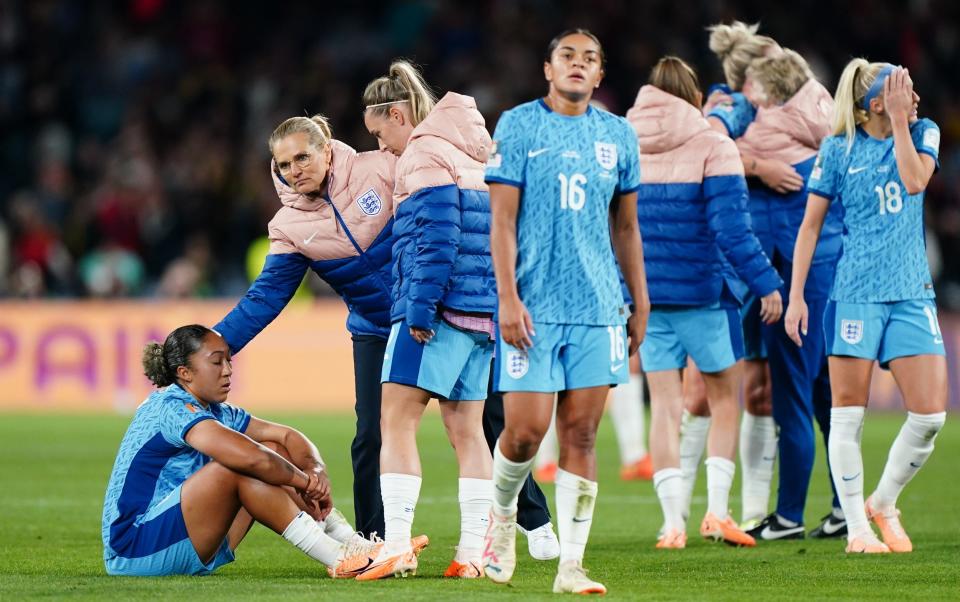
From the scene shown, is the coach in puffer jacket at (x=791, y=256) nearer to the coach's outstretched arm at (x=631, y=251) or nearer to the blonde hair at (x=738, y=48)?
the blonde hair at (x=738, y=48)

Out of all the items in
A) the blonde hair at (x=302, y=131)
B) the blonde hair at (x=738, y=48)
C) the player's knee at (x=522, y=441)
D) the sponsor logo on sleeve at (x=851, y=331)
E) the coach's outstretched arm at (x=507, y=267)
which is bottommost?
the player's knee at (x=522, y=441)

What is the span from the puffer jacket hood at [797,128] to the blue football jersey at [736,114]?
15 centimetres

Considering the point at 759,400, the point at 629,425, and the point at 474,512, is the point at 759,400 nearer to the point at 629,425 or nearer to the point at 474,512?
the point at 474,512

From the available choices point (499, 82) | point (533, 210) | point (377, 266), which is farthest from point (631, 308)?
point (499, 82)

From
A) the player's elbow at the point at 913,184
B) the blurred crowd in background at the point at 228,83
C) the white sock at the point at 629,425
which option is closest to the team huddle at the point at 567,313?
the player's elbow at the point at 913,184

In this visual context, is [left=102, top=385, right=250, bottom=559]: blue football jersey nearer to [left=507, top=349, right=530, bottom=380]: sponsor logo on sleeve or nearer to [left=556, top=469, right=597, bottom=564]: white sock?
[left=507, top=349, right=530, bottom=380]: sponsor logo on sleeve

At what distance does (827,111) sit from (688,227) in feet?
4.20

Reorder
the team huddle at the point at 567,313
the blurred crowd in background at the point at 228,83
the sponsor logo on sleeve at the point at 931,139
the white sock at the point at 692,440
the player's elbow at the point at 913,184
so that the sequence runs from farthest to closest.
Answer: the blurred crowd in background at the point at 228,83
the white sock at the point at 692,440
the sponsor logo on sleeve at the point at 931,139
the player's elbow at the point at 913,184
the team huddle at the point at 567,313

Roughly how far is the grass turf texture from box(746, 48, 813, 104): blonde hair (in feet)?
8.20

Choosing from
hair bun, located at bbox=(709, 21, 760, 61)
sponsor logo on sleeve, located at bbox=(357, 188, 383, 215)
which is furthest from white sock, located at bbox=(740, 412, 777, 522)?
sponsor logo on sleeve, located at bbox=(357, 188, 383, 215)

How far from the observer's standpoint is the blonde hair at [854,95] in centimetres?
777

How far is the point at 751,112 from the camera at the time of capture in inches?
361

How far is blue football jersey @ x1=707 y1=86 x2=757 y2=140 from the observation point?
9.12 m

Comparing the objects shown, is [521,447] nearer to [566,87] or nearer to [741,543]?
[566,87]
